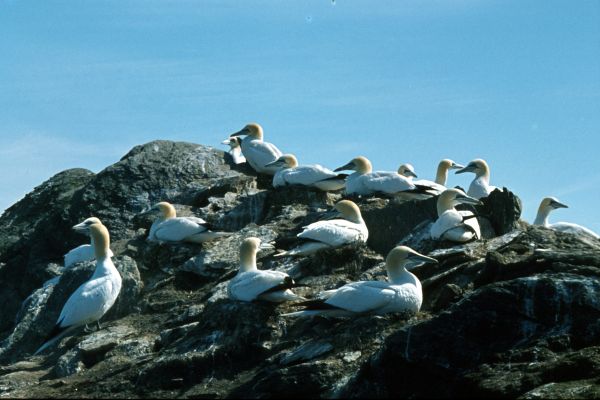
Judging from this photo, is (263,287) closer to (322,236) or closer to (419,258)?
(419,258)

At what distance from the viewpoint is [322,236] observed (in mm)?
17094

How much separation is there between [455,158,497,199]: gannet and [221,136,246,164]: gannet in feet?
14.5

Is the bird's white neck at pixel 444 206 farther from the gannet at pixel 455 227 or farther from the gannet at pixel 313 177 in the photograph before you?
the gannet at pixel 313 177

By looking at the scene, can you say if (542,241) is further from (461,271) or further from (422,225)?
(422,225)

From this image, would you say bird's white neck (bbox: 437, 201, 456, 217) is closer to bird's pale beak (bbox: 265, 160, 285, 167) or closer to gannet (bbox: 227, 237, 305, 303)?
gannet (bbox: 227, 237, 305, 303)

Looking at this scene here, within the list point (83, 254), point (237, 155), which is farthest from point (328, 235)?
point (237, 155)

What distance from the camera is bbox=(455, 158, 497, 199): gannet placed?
2303 centimetres

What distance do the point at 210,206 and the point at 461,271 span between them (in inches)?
299

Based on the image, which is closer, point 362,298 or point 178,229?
point 362,298

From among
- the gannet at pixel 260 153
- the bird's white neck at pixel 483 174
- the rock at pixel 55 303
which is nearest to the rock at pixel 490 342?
the rock at pixel 55 303

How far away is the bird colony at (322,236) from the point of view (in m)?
14.0

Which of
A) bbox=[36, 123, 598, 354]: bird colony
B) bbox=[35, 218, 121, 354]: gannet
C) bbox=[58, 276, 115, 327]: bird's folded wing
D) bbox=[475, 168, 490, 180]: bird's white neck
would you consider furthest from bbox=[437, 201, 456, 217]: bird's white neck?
bbox=[475, 168, 490, 180]: bird's white neck

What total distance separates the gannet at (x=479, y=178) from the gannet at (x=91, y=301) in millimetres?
7540

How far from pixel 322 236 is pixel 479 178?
7297mm
